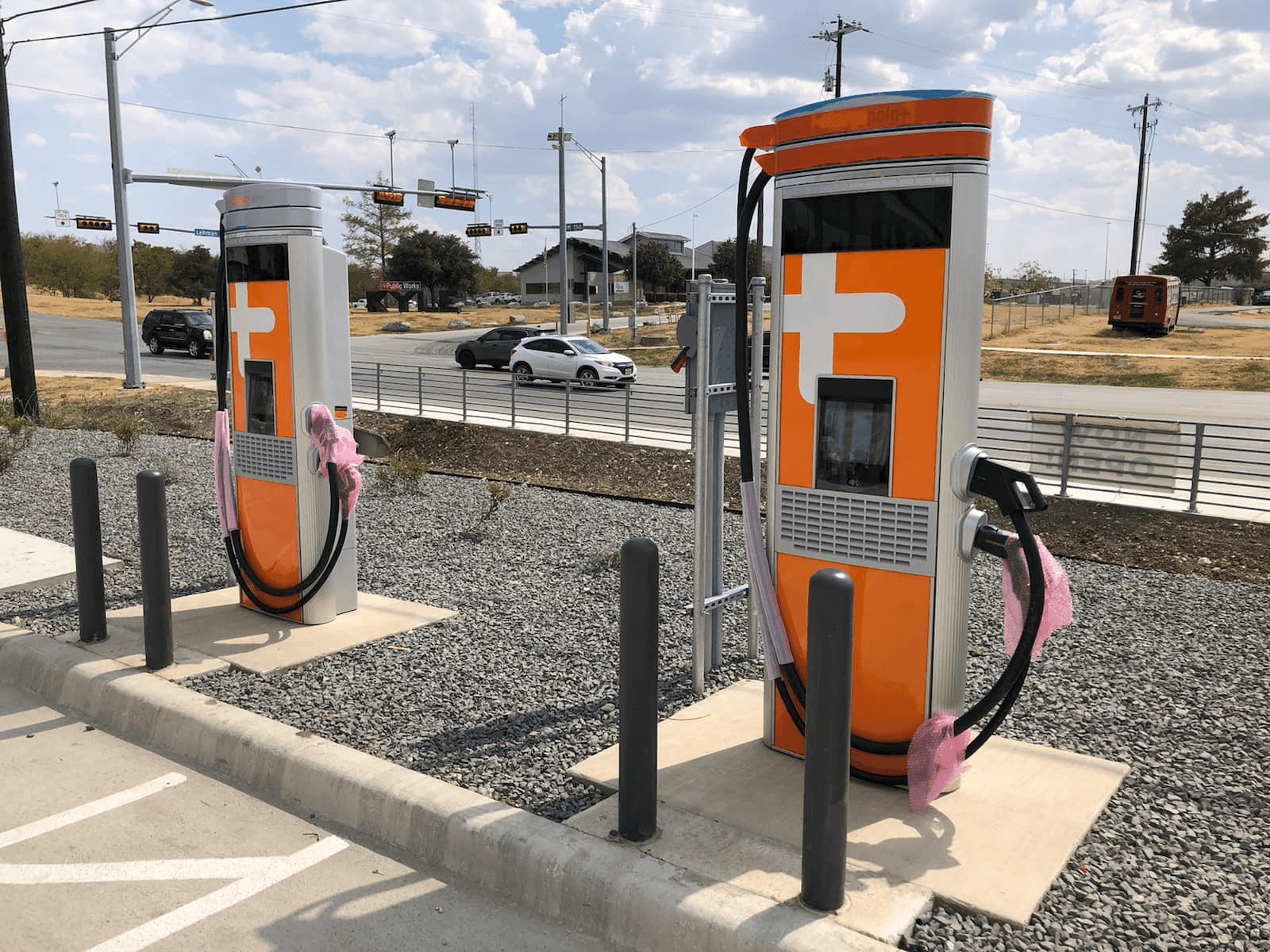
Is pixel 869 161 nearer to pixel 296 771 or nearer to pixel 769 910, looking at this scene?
pixel 769 910

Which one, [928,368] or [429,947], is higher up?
[928,368]

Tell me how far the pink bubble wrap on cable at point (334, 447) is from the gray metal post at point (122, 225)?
18.3 meters

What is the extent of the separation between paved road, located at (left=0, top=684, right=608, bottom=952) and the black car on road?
28503mm


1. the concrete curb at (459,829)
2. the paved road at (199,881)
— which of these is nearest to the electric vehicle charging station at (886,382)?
the concrete curb at (459,829)

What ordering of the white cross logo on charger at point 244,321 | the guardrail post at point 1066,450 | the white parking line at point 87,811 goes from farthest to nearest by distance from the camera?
the guardrail post at point 1066,450, the white cross logo on charger at point 244,321, the white parking line at point 87,811

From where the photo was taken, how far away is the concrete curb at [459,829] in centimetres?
329

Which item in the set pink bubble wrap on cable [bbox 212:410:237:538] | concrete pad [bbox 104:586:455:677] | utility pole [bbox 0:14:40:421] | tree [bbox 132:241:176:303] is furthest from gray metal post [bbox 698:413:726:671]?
tree [bbox 132:241:176:303]

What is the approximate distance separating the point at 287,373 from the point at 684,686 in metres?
3.06

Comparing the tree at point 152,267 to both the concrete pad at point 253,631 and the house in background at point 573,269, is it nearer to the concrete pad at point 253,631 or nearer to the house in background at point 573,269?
the house in background at point 573,269

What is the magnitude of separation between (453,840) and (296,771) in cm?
93

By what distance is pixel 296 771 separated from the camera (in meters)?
4.46

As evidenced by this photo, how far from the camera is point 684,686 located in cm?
557

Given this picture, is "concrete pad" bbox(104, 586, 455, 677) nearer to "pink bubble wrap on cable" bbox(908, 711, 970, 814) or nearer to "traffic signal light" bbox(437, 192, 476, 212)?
"pink bubble wrap on cable" bbox(908, 711, 970, 814)

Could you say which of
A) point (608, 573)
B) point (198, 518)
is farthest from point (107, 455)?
point (608, 573)
